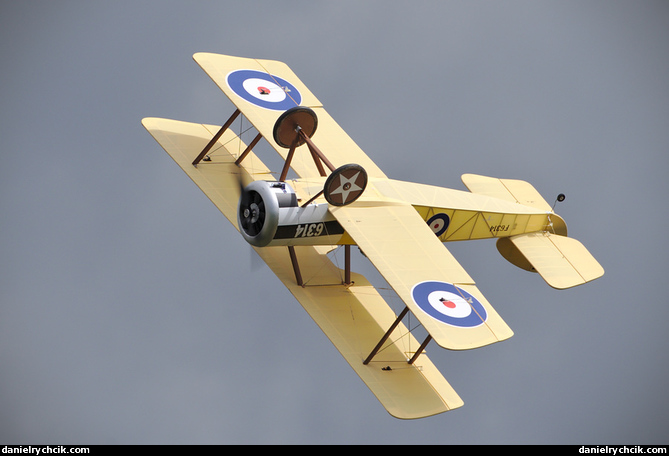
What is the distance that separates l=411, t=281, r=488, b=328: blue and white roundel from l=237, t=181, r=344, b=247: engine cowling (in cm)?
240

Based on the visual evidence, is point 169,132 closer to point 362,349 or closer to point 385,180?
point 385,180

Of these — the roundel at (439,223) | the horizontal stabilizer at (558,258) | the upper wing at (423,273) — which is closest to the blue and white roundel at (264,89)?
the upper wing at (423,273)

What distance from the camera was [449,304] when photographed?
20344 mm

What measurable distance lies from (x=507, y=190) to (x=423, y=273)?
552cm

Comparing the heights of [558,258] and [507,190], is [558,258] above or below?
below

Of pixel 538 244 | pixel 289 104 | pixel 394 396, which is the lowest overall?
pixel 394 396

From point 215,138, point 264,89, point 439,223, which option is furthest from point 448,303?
point 264,89

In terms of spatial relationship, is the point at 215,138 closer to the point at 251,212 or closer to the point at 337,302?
the point at 251,212

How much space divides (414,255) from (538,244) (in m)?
4.48

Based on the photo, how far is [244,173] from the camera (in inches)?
969

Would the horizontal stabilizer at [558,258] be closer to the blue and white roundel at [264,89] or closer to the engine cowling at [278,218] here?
the engine cowling at [278,218]

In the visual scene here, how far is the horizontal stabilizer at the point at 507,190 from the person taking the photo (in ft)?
83.1

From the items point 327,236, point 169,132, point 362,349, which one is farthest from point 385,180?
point 169,132

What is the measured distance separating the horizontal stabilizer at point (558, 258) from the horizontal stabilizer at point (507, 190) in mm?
876
